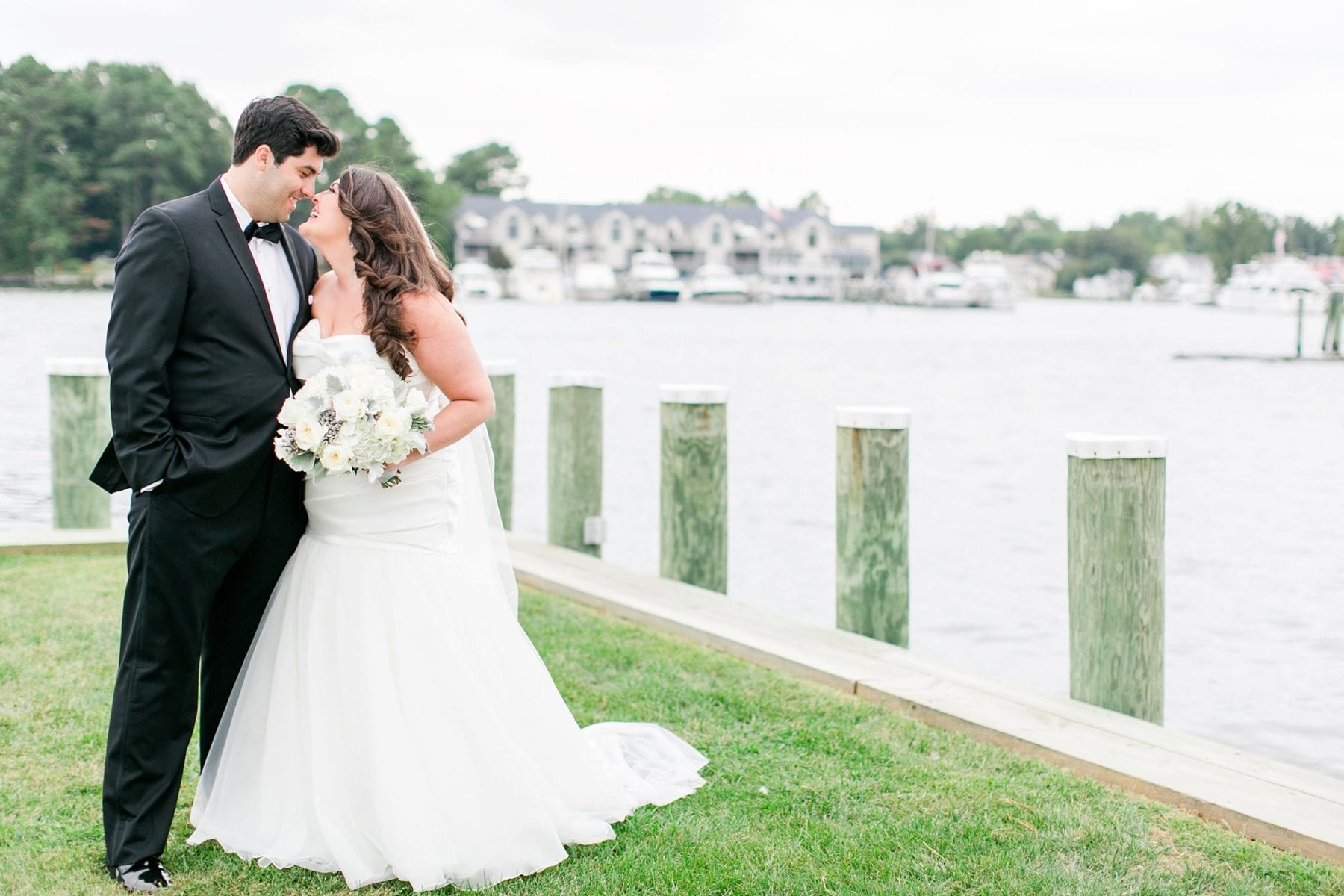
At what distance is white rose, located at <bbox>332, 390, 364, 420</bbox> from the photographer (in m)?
3.64

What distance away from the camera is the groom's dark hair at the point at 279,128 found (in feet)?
12.3

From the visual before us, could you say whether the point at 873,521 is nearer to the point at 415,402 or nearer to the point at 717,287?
the point at 415,402

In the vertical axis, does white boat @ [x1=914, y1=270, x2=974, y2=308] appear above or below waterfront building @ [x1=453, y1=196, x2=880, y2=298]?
below

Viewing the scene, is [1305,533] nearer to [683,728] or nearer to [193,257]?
A: [683,728]

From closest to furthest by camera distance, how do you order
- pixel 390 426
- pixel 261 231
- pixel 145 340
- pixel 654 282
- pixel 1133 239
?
pixel 145 340
pixel 390 426
pixel 261 231
pixel 654 282
pixel 1133 239

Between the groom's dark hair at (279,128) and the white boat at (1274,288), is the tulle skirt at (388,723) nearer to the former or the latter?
the groom's dark hair at (279,128)

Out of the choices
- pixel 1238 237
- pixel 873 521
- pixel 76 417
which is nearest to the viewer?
pixel 873 521

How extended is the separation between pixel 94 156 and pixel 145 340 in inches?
1992

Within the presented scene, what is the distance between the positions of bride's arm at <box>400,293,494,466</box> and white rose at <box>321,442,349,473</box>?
1.13 feet

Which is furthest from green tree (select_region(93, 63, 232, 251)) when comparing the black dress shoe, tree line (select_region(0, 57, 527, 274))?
the black dress shoe

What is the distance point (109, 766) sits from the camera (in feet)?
12.5

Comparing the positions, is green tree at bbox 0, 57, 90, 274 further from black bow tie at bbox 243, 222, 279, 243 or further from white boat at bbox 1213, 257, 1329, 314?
white boat at bbox 1213, 257, 1329, 314

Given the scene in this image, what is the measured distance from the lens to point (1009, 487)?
1923cm

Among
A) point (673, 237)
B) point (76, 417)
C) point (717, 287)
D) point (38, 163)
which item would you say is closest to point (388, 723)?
point (76, 417)
